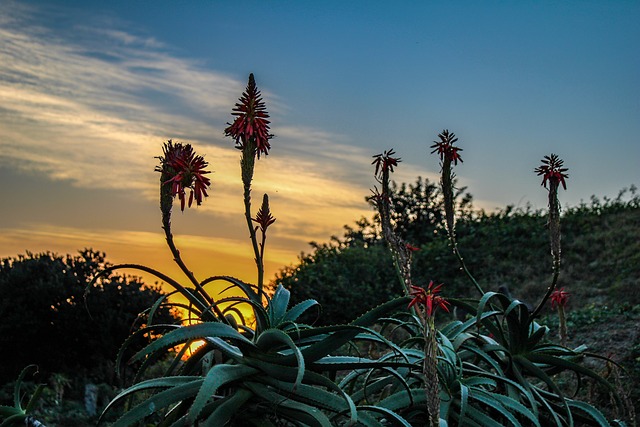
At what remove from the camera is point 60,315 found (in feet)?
32.0

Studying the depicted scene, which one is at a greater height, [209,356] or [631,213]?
[631,213]

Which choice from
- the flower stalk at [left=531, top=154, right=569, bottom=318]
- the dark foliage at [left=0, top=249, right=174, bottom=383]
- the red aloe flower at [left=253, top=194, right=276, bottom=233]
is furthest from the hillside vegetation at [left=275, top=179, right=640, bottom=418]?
the red aloe flower at [left=253, top=194, right=276, bottom=233]

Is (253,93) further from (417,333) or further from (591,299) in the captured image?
(591,299)

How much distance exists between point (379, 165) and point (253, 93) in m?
1.47

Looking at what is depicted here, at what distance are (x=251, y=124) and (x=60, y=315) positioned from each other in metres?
7.33

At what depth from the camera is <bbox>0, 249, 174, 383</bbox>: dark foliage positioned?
31.9 feet

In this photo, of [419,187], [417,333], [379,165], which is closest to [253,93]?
[379,165]

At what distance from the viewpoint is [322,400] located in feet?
10.1

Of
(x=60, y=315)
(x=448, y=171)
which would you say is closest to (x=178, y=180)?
(x=448, y=171)

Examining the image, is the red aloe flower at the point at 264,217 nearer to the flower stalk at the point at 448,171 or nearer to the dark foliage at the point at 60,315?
the flower stalk at the point at 448,171

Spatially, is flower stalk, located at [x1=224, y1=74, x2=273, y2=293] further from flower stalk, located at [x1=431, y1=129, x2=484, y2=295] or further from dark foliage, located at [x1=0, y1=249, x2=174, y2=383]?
dark foliage, located at [x1=0, y1=249, x2=174, y2=383]

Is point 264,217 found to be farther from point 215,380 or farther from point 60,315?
point 60,315

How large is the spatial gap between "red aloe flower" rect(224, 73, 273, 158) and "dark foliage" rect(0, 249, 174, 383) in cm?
684

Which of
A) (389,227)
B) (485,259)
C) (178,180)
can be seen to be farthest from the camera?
(485,259)
